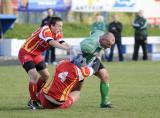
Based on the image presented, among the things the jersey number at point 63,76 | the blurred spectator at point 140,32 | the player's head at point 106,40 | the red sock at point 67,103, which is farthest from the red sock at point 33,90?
the blurred spectator at point 140,32

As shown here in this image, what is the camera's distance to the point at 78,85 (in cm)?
1416

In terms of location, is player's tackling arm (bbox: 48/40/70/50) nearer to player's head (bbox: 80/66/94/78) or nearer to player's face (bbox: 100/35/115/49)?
player's head (bbox: 80/66/94/78)

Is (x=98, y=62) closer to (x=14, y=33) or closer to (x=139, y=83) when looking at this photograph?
(x=139, y=83)

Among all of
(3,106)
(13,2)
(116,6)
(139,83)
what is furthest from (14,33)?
(3,106)

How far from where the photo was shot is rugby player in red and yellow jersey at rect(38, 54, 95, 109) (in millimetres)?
13656

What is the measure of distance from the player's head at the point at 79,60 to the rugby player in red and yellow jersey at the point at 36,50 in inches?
16.3

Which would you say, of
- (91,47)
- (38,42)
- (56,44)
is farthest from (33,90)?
(91,47)

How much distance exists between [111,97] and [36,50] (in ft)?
8.14

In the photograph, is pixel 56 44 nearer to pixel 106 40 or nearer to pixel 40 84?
pixel 106 40

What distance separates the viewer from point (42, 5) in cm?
3894

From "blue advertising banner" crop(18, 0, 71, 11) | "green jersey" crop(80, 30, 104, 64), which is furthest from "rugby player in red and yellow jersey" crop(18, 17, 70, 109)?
"blue advertising banner" crop(18, 0, 71, 11)

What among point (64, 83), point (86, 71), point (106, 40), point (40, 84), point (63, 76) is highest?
point (106, 40)

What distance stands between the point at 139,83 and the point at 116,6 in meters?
Answer: 21.7

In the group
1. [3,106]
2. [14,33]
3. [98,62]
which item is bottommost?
[14,33]
